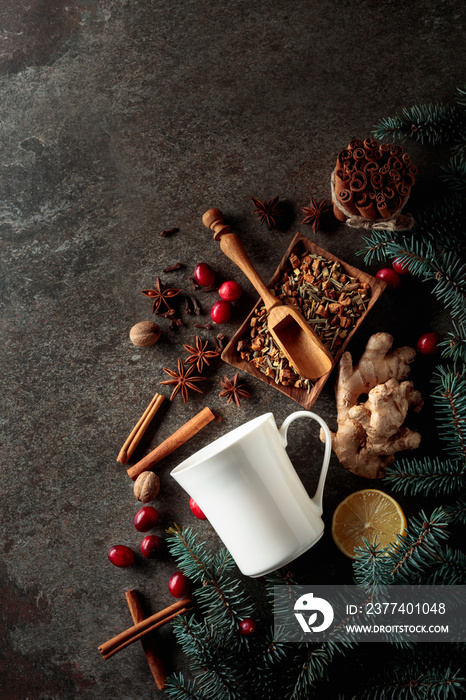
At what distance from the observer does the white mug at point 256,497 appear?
1.40 m

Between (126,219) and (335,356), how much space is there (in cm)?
98

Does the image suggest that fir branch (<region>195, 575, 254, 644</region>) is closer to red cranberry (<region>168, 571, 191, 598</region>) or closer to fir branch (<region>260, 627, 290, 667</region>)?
fir branch (<region>260, 627, 290, 667</region>)

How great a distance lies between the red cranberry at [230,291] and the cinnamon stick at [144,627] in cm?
112

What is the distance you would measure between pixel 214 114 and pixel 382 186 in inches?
30.2

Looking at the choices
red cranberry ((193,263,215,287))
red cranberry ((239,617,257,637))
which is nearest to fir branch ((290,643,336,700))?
red cranberry ((239,617,257,637))

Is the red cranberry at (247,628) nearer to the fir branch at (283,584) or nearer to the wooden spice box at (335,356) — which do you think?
the fir branch at (283,584)

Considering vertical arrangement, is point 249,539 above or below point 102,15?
below

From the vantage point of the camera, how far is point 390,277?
174 cm

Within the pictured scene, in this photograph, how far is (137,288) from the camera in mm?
1929

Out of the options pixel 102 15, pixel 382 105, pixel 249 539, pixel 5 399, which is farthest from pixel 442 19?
pixel 5 399

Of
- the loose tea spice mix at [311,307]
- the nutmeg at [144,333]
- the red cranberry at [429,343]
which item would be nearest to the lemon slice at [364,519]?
the loose tea spice mix at [311,307]

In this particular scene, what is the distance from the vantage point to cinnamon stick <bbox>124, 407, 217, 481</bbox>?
1.84 m

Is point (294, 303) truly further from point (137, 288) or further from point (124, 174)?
point (124, 174)

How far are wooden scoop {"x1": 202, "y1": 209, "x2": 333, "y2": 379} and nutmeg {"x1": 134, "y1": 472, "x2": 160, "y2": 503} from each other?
0.69 m
